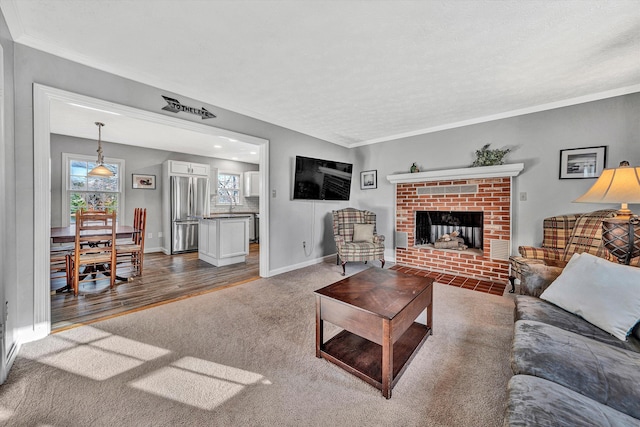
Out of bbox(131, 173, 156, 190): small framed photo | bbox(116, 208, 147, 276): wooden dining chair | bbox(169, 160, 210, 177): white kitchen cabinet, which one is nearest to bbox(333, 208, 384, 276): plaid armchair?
bbox(116, 208, 147, 276): wooden dining chair

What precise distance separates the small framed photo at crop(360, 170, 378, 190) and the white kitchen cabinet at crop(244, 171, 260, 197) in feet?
10.3

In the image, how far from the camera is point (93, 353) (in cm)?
182

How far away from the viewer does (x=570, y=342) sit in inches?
47.9

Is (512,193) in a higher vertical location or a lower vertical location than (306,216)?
higher

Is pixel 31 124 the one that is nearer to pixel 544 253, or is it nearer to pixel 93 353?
pixel 93 353

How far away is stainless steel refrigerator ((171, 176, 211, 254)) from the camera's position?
5.39 meters

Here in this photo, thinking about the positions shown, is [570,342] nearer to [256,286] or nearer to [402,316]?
[402,316]

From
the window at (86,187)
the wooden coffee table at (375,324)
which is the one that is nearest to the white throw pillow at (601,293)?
the wooden coffee table at (375,324)

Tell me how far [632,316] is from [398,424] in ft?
4.44

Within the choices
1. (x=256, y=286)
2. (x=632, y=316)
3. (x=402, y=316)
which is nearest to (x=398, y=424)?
(x=402, y=316)

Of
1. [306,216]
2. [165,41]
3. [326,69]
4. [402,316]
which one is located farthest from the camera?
[306,216]

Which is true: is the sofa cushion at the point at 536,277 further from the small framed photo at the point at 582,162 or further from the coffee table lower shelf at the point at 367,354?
the small framed photo at the point at 582,162

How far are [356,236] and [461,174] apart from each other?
1872 mm

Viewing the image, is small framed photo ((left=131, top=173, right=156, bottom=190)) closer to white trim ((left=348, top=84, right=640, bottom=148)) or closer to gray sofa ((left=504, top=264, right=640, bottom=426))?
white trim ((left=348, top=84, right=640, bottom=148))
